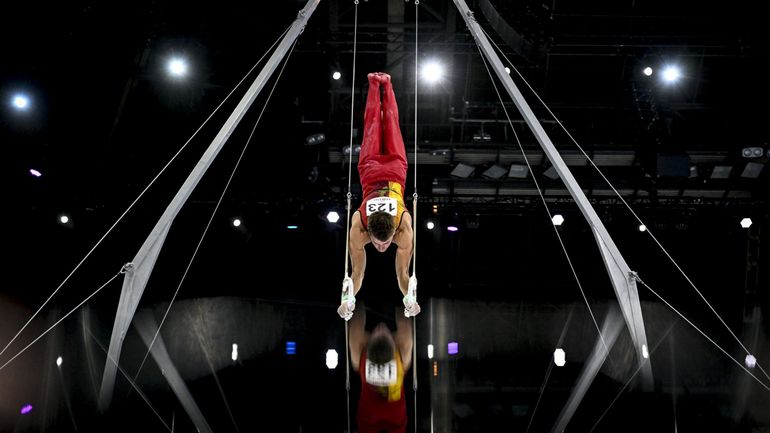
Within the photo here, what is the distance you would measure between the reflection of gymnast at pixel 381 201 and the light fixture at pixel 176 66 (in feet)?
14.7

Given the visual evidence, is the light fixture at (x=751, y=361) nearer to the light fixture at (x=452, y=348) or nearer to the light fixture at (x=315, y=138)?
the light fixture at (x=452, y=348)

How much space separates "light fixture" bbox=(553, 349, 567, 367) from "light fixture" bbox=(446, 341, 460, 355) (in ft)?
2.57

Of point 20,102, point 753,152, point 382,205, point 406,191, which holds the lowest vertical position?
point 382,205

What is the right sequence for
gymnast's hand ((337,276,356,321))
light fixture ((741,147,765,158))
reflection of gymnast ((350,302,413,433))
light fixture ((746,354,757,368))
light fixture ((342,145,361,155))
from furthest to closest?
1. light fixture ((342,145,361,155))
2. light fixture ((741,147,765,158))
3. gymnast's hand ((337,276,356,321))
4. light fixture ((746,354,757,368))
5. reflection of gymnast ((350,302,413,433))

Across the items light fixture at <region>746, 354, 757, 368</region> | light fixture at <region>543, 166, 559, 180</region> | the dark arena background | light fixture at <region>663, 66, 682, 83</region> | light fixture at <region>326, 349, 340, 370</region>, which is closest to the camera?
light fixture at <region>326, 349, 340, 370</region>

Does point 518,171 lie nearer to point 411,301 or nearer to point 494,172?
point 494,172

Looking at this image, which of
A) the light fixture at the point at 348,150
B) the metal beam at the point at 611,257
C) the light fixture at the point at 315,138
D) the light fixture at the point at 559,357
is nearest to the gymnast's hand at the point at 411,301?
the light fixture at the point at 559,357

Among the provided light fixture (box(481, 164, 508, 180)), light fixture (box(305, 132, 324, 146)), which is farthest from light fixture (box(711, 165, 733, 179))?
light fixture (box(305, 132, 324, 146))

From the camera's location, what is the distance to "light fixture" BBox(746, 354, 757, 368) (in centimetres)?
443

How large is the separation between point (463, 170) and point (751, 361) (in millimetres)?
5836

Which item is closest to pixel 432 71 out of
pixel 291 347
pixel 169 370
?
pixel 291 347

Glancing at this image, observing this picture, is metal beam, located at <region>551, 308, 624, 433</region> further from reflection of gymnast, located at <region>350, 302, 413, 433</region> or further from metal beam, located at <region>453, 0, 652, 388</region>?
reflection of gymnast, located at <region>350, 302, 413, 433</region>

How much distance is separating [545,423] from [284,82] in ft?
24.1

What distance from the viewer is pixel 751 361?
4562 millimetres
